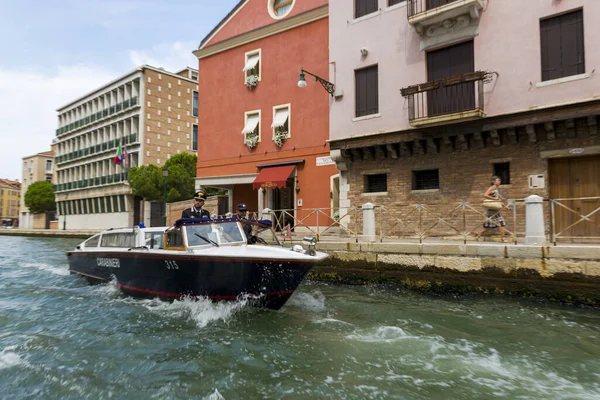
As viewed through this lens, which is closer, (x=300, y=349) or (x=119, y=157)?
(x=300, y=349)

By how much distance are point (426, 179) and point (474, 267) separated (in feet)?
16.4

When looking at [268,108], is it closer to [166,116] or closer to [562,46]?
[562,46]

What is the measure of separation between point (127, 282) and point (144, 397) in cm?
477

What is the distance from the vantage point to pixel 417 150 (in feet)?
43.7

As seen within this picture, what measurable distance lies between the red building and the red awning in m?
0.04

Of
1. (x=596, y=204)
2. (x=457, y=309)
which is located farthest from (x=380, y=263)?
(x=596, y=204)

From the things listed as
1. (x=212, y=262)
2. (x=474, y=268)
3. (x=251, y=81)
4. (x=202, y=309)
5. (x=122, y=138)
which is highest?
(x=122, y=138)

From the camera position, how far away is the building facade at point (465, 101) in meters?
10.8

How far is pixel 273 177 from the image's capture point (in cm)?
1772

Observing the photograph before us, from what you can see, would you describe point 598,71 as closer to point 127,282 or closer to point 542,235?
point 542,235

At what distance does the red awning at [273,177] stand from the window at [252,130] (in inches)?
60.7

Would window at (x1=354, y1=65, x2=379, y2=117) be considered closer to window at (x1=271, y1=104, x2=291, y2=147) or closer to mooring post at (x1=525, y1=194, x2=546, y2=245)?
window at (x1=271, y1=104, x2=291, y2=147)

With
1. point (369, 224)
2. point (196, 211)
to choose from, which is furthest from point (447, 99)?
point (196, 211)

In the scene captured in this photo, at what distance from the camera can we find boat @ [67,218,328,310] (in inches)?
265
